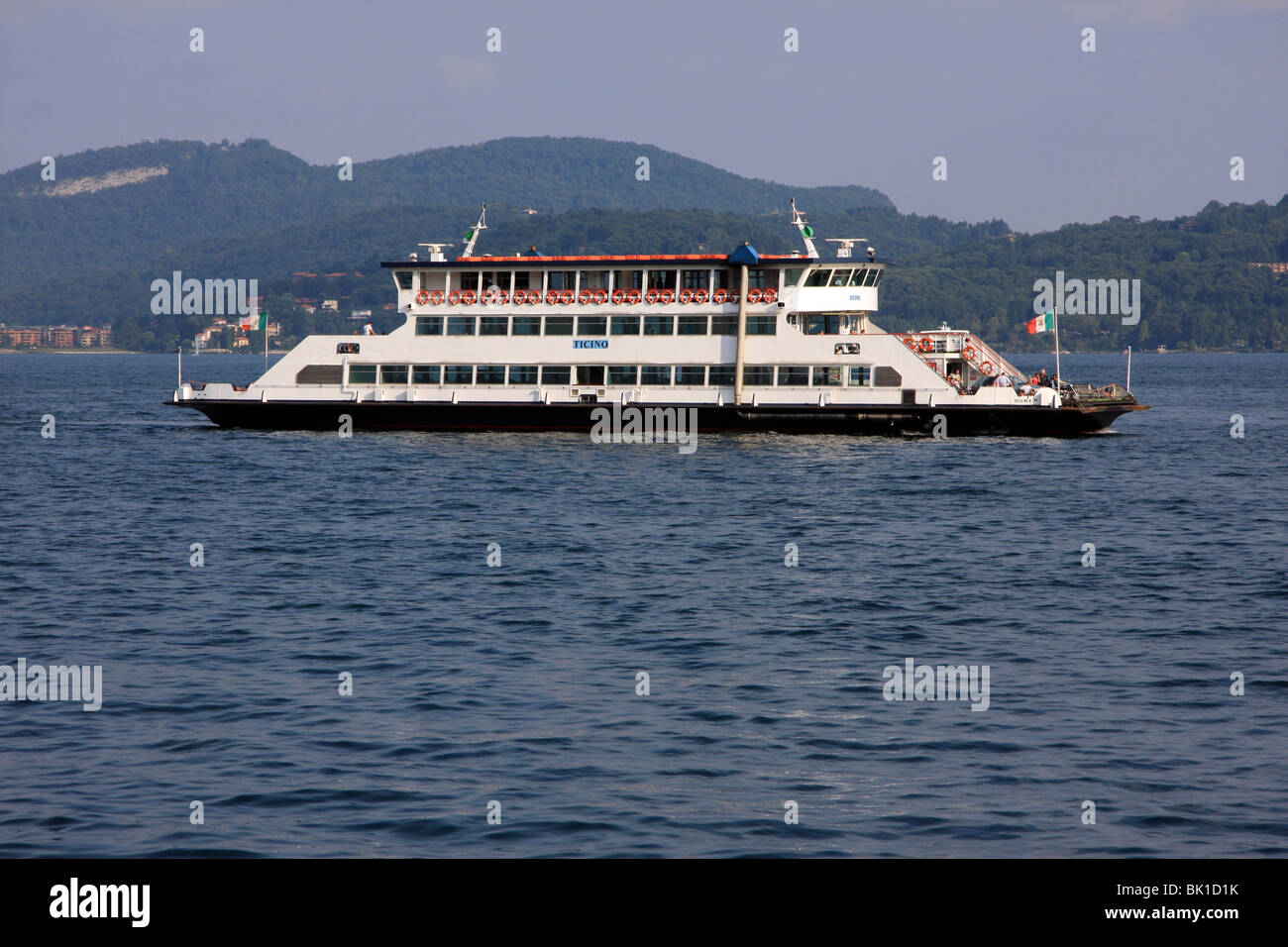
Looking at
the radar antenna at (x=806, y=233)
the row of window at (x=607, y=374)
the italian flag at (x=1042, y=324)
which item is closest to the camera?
the italian flag at (x=1042, y=324)

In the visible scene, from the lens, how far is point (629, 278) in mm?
56875

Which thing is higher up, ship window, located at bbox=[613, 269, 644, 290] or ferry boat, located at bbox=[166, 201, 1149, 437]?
ship window, located at bbox=[613, 269, 644, 290]

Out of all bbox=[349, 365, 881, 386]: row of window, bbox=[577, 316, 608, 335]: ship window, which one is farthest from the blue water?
bbox=[577, 316, 608, 335]: ship window

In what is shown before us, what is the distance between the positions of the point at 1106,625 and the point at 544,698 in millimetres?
10965

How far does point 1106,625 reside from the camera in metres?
24.3

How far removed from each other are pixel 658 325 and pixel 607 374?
116 inches

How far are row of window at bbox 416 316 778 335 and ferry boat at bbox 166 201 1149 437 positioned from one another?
0.06 metres

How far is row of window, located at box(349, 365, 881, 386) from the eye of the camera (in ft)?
178

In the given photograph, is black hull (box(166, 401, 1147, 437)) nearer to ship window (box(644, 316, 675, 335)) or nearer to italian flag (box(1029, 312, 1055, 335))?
ship window (box(644, 316, 675, 335))

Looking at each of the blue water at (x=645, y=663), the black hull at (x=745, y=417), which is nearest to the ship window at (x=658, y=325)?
the black hull at (x=745, y=417)

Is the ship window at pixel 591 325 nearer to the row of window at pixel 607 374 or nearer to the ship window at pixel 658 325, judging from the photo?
the row of window at pixel 607 374

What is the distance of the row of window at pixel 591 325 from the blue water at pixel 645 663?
1126 cm

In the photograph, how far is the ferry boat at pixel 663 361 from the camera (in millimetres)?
Result: 53875
